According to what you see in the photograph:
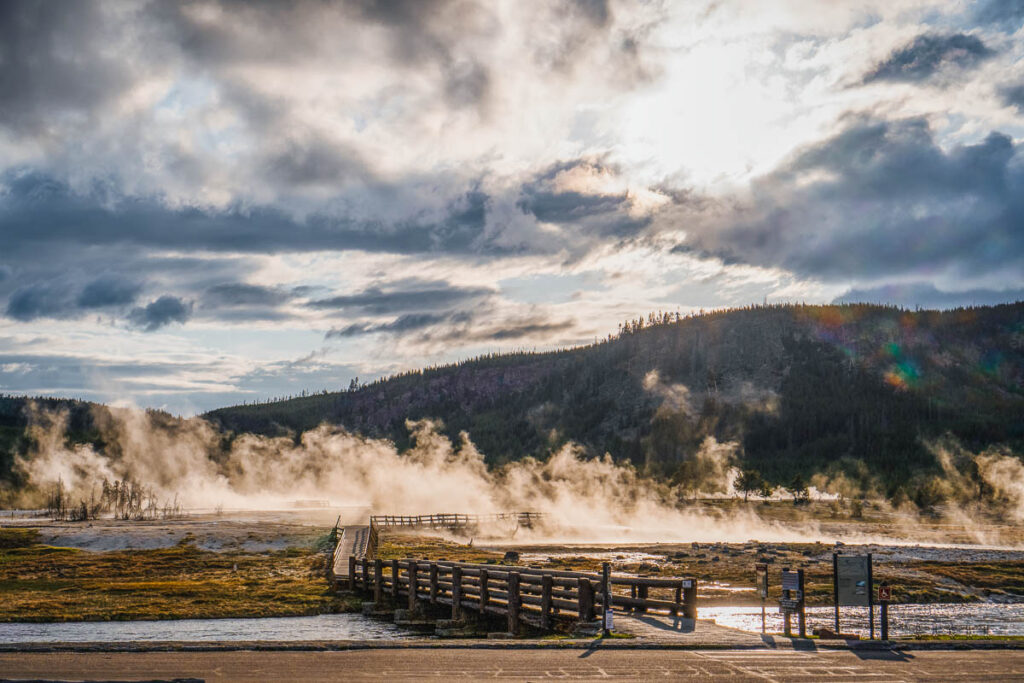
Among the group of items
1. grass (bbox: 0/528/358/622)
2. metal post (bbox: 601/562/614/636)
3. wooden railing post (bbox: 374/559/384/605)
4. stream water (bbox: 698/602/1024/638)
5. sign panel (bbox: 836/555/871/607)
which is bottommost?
grass (bbox: 0/528/358/622)

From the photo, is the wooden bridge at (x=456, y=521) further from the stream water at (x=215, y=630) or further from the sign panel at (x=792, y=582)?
the sign panel at (x=792, y=582)

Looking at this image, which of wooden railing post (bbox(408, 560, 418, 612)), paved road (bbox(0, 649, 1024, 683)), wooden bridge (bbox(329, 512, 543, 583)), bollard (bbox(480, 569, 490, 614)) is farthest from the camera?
wooden bridge (bbox(329, 512, 543, 583))

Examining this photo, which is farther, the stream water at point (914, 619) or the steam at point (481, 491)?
the steam at point (481, 491)

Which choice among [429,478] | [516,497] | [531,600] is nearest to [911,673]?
[531,600]

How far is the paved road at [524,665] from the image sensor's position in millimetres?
18609

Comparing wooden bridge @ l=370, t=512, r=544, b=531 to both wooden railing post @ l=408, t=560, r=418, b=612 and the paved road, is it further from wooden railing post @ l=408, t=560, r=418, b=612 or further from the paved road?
the paved road

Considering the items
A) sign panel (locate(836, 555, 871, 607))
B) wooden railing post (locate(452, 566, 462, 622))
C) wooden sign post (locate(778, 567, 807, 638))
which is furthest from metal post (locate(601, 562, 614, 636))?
wooden railing post (locate(452, 566, 462, 622))

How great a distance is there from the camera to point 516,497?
14712 cm

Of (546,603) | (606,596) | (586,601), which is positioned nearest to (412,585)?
(546,603)

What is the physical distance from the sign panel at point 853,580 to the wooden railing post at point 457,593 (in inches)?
550

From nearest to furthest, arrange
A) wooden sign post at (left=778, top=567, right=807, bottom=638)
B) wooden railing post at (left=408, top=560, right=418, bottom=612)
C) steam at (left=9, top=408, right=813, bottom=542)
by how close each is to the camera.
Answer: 1. wooden sign post at (left=778, top=567, right=807, bottom=638)
2. wooden railing post at (left=408, top=560, right=418, bottom=612)
3. steam at (left=9, top=408, right=813, bottom=542)

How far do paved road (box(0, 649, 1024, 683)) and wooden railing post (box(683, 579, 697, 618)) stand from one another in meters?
5.71

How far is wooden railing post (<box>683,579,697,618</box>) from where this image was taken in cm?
2725

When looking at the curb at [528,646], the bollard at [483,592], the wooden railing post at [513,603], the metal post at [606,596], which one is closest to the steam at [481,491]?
the bollard at [483,592]
